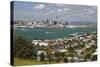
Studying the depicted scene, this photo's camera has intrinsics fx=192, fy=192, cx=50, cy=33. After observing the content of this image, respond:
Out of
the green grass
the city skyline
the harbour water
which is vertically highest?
the city skyline

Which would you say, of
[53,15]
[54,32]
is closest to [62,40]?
[54,32]

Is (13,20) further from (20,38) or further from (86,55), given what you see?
(86,55)

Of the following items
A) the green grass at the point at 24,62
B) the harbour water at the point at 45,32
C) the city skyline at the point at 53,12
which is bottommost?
the green grass at the point at 24,62

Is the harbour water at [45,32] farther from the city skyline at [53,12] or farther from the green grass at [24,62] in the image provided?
the green grass at [24,62]

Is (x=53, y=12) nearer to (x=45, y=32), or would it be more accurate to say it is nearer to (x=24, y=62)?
(x=45, y=32)

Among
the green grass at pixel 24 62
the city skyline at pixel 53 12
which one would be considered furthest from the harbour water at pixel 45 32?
the green grass at pixel 24 62

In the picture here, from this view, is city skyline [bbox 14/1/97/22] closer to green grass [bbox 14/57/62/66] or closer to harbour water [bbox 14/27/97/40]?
harbour water [bbox 14/27/97/40]

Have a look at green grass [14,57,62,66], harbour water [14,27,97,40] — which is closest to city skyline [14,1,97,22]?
harbour water [14,27,97,40]

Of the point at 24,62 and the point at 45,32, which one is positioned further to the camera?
the point at 45,32

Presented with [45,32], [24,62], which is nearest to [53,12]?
[45,32]

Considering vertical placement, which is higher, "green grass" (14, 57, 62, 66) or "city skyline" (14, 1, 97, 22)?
"city skyline" (14, 1, 97, 22)
